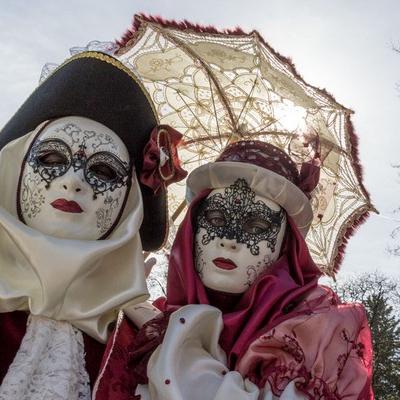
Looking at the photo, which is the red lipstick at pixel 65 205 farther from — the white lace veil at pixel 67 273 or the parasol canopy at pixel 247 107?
the parasol canopy at pixel 247 107

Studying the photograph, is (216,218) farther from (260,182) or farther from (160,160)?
(160,160)

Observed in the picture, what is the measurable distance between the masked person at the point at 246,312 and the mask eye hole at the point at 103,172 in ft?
1.58

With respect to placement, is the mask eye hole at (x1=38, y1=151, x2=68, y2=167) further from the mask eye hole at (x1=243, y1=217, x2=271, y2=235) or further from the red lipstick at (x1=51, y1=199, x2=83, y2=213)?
the mask eye hole at (x1=243, y1=217, x2=271, y2=235)

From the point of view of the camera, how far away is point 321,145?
3768 millimetres

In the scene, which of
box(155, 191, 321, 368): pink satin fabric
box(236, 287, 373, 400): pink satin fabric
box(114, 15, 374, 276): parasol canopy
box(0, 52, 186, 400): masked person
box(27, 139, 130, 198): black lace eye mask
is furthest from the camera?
box(114, 15, 374, 276): parasol canopy

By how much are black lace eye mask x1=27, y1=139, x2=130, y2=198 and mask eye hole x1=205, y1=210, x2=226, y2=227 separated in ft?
1.71

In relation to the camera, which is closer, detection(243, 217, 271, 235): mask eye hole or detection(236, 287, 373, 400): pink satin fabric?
detection(236, 287, 373, 400): pink satin fabric

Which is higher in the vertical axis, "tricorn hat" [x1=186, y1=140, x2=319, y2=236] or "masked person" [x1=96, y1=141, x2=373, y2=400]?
"tricorn hat" [x1=186, y1=140, x2=319, y2=236]

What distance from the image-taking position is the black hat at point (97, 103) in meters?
3.05

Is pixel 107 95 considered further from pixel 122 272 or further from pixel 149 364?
pixel 149 364

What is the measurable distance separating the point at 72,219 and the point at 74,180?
0.18 meters

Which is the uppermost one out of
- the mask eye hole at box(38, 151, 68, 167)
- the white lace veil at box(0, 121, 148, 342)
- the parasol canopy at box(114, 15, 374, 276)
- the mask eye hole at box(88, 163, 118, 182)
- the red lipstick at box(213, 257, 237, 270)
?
the parasol canopy at box(114, 15, 374, 276)

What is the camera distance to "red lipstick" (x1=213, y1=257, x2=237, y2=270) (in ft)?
9.77

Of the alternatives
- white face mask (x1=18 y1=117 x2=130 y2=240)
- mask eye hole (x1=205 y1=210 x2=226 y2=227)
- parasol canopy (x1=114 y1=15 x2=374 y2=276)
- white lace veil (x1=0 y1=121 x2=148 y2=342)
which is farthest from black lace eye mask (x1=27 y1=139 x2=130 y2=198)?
parasol canopy (x1=114 y1=15 x2=374 y2=276)
